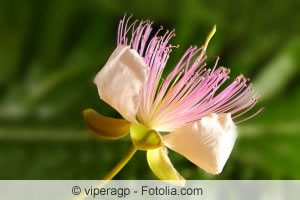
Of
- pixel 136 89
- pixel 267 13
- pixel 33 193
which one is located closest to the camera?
pixel 136 89

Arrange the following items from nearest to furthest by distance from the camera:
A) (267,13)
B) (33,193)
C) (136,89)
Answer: (136,89), (33,193), (267,13)

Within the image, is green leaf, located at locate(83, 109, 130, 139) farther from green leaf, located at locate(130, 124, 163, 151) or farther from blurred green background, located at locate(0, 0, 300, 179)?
blurred green background, located at locate(0, 0, 300, 179)

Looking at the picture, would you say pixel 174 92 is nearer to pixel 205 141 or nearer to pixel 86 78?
pixel 205 141

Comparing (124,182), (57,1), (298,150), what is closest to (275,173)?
(298,150)

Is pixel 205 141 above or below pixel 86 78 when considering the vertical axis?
below

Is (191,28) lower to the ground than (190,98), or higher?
higher

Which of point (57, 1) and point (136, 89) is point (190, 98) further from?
point (57, 1)

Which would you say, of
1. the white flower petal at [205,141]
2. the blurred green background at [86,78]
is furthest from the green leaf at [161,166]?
the blurred green background at [86,78]

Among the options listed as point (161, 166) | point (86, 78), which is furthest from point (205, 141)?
point (86, 78)
